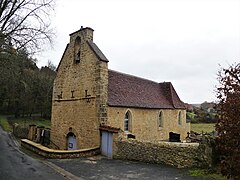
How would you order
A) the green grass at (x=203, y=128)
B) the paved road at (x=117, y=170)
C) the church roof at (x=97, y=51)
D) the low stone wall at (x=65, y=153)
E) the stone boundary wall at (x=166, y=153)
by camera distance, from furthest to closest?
the green grass at (x=203, y=128), the church roof at (x=97, y=51), the low stone wall at (x=65, y=153), the stone boundary wall at (x=166, y=153), the paved road at (x=117, y=170)

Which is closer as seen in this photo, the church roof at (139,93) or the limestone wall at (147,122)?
the limestone wall at (147,122)

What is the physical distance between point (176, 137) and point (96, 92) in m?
11.6

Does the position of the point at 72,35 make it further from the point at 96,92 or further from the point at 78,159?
the point at 78,159

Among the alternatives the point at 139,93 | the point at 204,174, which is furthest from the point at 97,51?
the point at 204,174

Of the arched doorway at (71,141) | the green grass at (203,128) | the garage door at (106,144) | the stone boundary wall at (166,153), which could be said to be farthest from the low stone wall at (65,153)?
the green grass at (203,128)

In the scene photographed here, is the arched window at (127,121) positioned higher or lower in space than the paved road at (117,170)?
higher

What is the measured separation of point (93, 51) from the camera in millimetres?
18594

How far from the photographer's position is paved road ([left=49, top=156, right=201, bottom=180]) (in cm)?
1098

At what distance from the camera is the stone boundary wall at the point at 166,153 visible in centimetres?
1223

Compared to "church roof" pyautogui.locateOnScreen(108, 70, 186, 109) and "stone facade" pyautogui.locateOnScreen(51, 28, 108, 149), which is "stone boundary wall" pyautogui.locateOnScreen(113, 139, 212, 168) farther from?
"church roof" pyautogui.locateOnScreen(108, 70, 186, 109)

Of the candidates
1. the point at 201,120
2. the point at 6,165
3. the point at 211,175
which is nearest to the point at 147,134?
the point at 211,175

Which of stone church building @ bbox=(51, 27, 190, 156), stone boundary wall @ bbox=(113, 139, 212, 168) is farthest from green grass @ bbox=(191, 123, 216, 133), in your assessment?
stone boundary wall @ bbox=(113, 139, 212, 168)

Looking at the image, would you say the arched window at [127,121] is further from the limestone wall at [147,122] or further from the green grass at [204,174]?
the green grass at [204,174]

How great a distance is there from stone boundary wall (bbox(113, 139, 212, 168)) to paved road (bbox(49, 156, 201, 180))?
0.53 metres
